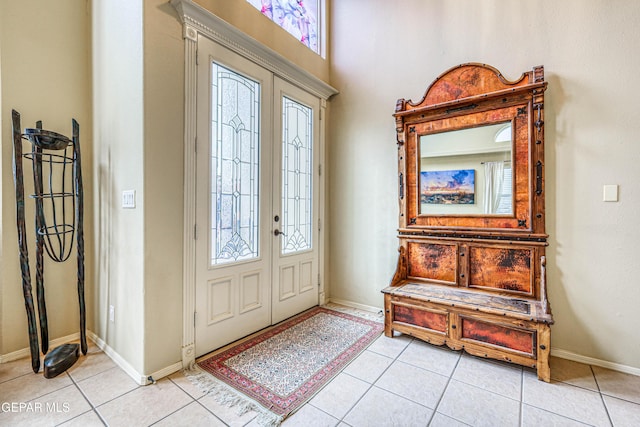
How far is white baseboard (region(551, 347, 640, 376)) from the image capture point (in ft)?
6.53

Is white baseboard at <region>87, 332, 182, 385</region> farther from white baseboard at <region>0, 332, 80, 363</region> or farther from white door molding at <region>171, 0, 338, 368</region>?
white baseboard at <region>0, 332, 80, 363</region>

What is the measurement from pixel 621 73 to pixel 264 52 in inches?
106

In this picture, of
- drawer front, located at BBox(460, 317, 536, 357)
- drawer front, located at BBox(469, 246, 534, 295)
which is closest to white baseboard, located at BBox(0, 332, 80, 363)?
drawer front, located at BBox(460, 317, 536, 357)

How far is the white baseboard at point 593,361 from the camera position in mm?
1990

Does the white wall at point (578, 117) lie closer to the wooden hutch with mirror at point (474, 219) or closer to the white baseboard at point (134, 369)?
the wooden hutch with mirror at point (474, 219)

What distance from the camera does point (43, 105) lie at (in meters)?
2.24

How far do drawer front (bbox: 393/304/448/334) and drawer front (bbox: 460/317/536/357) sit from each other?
5.8 inches

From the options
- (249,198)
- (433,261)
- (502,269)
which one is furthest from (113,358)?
(502,269)

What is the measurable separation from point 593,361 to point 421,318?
1.22m

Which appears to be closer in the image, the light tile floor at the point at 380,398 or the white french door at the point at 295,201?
the light tile floor at the point at 380,398

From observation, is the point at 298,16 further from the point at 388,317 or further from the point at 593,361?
the point at 593,361

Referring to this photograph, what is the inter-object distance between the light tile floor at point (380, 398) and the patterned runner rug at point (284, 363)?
0.26 feet

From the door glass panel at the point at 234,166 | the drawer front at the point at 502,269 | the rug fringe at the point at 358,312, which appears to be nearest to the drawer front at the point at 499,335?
the drawer front at the point at 502,269

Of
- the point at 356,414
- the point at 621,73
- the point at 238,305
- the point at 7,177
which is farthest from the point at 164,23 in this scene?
the point at 621,73
